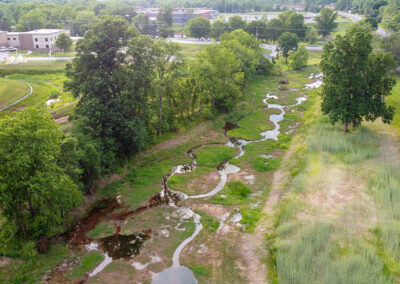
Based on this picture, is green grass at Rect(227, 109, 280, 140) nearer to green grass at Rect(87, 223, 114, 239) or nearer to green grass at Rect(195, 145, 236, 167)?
green grass at Rect(195, 145, 236, 167)

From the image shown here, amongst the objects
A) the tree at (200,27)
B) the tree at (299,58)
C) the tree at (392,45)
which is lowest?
the tree at (299,58)

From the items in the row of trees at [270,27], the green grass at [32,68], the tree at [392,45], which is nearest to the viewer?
the green grass at [32,68]

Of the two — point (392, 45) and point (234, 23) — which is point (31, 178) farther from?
point (234, 23)

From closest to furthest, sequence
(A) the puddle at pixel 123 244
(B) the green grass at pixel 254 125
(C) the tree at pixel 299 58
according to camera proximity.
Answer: (A) the puddle at pixel 123 244 → (B) the green grass at pixel 254 125 → (C) the tree at pixel 299 58

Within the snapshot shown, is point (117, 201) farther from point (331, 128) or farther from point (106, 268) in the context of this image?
point (331, 128)

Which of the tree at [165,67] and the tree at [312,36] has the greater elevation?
the tree at [312,36]

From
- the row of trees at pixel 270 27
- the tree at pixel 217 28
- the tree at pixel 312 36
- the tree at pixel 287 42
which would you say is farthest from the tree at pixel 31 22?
the tree at pixel 312 36

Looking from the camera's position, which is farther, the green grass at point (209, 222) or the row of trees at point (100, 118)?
the green grass at point (209, 222)

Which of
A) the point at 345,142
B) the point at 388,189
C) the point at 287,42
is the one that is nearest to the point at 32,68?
the point at 345,142

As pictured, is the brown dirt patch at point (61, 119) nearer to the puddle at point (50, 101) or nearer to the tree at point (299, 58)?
the puddle at point (50, 101)
